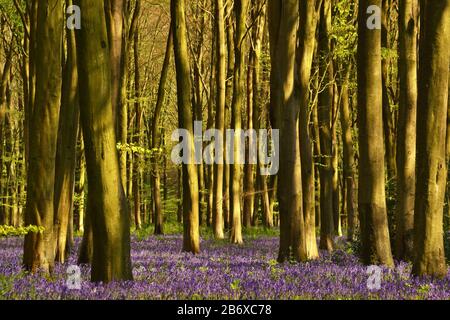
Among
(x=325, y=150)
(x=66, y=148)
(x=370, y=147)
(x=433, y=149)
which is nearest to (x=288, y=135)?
(x=370, y=147)

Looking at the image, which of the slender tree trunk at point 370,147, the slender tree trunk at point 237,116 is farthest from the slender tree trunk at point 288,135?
the slender tree trunk at point 237,116

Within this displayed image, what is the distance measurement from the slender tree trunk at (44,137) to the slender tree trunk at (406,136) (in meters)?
6.88

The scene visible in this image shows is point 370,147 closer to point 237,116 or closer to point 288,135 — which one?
point 288,135

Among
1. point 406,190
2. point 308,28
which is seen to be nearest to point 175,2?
point 308,28

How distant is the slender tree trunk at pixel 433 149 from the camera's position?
31.2 feet

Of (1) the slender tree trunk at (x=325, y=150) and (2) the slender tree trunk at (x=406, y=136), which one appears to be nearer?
(2) the slender tree trunk at (x=406, y=136)

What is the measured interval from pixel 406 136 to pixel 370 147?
7.25 ft

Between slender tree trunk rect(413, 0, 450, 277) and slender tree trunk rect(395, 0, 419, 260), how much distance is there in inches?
164

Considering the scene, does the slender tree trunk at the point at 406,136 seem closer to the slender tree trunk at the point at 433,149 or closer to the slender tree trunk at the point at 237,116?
the slender tree trunk at the point at 433,149

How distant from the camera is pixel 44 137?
1091 cm

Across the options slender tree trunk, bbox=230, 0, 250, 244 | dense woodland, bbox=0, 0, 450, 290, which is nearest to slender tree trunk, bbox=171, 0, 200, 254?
dense woodland, bbox=0, 0, 450, 290

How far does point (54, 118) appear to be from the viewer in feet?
36.3

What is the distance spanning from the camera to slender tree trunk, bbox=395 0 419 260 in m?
13.8
